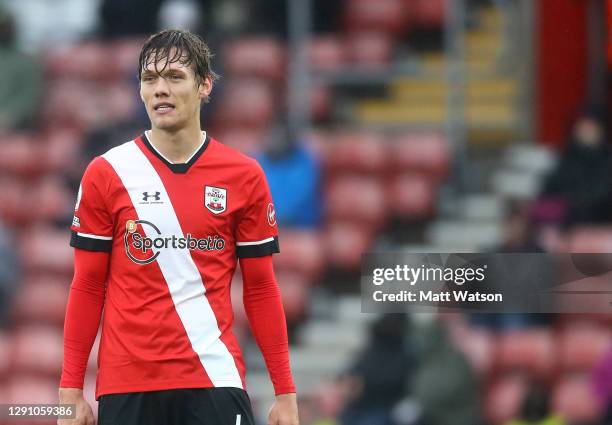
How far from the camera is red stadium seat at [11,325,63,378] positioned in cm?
729

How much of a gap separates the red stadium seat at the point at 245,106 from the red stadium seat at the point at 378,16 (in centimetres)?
65

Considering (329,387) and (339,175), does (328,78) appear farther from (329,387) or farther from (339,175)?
(329,387)

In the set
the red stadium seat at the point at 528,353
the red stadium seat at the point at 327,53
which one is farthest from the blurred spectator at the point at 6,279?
the red stadium seat at the point at 528,353

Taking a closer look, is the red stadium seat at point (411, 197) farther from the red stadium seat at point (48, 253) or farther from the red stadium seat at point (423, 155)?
the red stadium seat at point (48, 253)

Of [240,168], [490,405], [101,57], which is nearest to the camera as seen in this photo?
[240,168]

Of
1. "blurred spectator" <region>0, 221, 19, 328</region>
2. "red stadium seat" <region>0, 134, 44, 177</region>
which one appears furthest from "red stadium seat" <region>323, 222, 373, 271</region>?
"red stadium seat" <region>0, 134, 44, 177</region>

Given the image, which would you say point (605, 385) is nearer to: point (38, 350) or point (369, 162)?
point (369, 162)

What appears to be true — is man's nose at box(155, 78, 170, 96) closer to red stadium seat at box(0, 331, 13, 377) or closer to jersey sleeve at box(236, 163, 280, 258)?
jersey sleeve at box(236, 163, 280, 258)

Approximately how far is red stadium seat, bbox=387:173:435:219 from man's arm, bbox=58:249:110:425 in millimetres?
4011

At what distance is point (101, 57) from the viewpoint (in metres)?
8.87

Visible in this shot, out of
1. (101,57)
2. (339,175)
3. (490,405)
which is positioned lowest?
(490,405)

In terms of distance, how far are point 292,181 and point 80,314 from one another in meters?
3.64

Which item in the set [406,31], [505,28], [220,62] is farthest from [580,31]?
[220,62]

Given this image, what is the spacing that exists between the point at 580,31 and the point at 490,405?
2.20 metres
